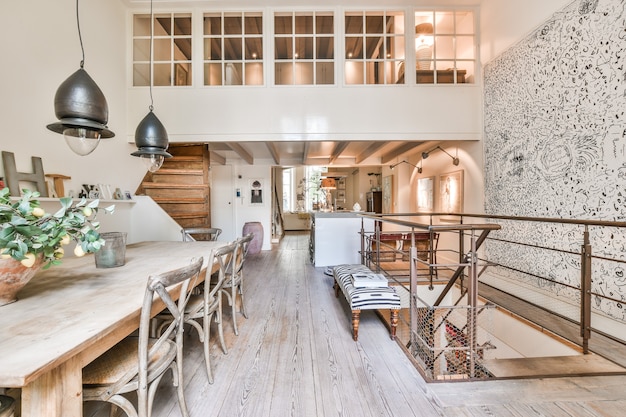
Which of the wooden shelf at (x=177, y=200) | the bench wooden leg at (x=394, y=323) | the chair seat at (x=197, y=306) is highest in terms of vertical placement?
the wooden shelf at (x=177, y=200)

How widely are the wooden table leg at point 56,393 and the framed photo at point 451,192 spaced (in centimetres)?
505

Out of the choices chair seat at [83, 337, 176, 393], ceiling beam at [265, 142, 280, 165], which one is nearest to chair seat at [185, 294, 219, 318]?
chair seat at [83, 337, 176, 393]

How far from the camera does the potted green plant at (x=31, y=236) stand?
113 centimetres

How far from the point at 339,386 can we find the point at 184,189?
14.4 feet

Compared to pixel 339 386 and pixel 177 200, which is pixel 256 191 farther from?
pixel 339 386

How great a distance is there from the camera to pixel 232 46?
5762 millimetres

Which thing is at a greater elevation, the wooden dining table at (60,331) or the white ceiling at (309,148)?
the white ceiling at (309,148)

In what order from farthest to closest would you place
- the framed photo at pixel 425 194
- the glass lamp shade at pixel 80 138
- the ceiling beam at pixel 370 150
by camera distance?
1. the framed photo at pixel 425 194
2. the ceiling beam at pixel 370 150
3. the glass lamp shade at pixel 80 138

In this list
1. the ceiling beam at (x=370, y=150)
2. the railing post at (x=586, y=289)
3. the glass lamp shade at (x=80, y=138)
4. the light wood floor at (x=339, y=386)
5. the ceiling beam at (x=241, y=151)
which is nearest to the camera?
the light wood floor at (x=339, y=386)

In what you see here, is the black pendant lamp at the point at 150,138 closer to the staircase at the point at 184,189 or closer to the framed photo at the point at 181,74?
the staircase at the point at 184,189

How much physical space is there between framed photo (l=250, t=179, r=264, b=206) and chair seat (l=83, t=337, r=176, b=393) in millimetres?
5920

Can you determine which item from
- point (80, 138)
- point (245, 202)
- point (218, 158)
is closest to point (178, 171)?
point (218, 158)

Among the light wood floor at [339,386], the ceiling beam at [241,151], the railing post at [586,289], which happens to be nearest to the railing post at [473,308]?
the light wood floor at [339,386]

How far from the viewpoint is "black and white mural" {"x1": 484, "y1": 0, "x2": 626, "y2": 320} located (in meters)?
2.40
